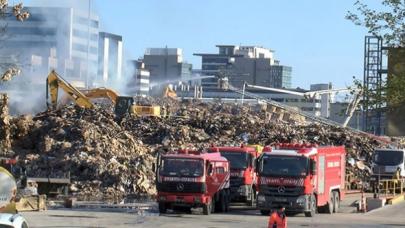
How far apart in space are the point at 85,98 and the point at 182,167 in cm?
3596

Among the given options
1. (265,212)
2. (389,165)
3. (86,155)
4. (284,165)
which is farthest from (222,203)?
(389,165)

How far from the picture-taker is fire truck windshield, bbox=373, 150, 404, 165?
52812mm

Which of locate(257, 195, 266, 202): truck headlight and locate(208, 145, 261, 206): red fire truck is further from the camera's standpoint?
locate(208, 145, 261, 206): red fire truck

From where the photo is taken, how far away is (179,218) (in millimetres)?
32312

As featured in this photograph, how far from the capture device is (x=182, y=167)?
33.9m

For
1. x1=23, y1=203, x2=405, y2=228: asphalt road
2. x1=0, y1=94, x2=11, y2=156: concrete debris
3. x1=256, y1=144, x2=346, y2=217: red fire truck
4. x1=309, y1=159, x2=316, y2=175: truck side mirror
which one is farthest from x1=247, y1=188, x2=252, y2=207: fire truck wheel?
x1=0, y1=94, x2=11, y2=156: concrete debris

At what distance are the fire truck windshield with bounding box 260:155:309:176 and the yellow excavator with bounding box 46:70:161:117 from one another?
110 ft

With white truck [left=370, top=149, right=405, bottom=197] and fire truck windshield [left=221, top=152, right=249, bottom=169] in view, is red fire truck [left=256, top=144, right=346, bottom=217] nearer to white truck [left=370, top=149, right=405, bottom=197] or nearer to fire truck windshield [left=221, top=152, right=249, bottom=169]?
fire truck windshield [left=221, top=152, right=249, bottom=169]

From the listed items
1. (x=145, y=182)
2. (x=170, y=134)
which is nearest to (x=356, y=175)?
(x=170, y=134)

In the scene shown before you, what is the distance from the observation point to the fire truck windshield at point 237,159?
125 feet

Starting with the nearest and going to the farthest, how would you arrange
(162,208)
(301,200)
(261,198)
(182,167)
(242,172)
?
(301,200), (182,167), (261,198), (162,208), (242,172)

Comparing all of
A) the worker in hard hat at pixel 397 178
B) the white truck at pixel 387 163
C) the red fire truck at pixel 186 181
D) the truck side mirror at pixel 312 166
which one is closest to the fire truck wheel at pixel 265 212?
the red fire truck at pixel 186 181

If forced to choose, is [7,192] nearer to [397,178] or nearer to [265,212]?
[265,212]

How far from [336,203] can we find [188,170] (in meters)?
7.48
